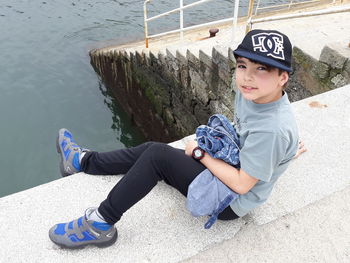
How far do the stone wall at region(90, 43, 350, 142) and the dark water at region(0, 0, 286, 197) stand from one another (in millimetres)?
503

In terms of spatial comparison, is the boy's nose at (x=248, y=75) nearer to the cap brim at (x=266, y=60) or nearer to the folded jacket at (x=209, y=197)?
the cap brim at (x=266, y=60)

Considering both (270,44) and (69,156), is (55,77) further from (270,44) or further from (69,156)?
(270,44)

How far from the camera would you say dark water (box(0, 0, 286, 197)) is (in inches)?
220

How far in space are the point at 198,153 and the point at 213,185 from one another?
22 cm

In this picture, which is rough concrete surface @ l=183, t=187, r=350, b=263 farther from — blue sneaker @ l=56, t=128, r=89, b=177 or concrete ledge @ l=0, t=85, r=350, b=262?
blue sneaker @ l=56, t=128, r=89, b=177

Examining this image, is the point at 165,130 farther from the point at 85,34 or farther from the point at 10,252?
the point at 85,34

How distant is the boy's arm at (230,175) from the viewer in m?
1.54

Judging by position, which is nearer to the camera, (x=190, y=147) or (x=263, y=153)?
(x=263, y=153)

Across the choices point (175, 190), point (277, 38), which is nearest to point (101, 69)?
point (175, 190)

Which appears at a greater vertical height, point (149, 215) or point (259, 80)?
point (259, 80)

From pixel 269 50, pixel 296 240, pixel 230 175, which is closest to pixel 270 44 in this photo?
pixel 269 50

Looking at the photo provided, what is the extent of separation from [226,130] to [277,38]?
0.60 metres

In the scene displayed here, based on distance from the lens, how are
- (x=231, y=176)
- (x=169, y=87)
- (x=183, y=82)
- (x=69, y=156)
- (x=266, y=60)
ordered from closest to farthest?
(x=266, y=60), (x=231, y=176), (x=69, y=156), (x=183, y=82), (x=169, y=87)

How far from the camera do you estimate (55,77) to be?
769cm
